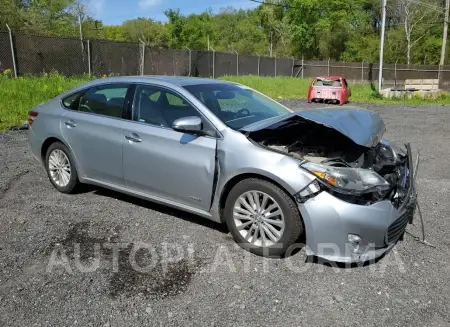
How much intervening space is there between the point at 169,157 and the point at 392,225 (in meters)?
2.07

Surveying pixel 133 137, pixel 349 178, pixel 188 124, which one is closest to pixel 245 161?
pixel 188 124

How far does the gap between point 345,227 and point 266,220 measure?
67 cm

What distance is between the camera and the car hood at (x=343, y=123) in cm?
345

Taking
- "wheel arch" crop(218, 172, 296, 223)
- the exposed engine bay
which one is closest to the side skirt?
"wheel arch" crop(218, 172, 296, 223)

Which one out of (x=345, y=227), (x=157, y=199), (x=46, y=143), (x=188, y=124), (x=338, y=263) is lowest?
(x=338, y=263)

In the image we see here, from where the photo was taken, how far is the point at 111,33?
8950cm

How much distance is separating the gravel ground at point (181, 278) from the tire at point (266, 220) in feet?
0.39

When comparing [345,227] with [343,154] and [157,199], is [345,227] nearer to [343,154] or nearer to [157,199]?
[343,154]

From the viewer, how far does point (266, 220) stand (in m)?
3.47

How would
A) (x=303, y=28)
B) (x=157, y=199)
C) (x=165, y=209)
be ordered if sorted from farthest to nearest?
(x=303, y=28) → (x=165, y=209) → (x=157, y=199)

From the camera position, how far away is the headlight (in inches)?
124

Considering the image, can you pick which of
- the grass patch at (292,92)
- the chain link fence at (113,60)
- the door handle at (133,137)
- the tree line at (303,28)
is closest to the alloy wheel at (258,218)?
the door handle at (133,137)

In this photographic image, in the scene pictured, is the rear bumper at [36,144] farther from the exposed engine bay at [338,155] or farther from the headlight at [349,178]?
the headlight at [349,178]

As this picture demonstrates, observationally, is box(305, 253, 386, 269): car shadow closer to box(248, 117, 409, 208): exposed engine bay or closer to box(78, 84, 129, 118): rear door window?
box(248, 117, 409, 208): exposed engine bay
